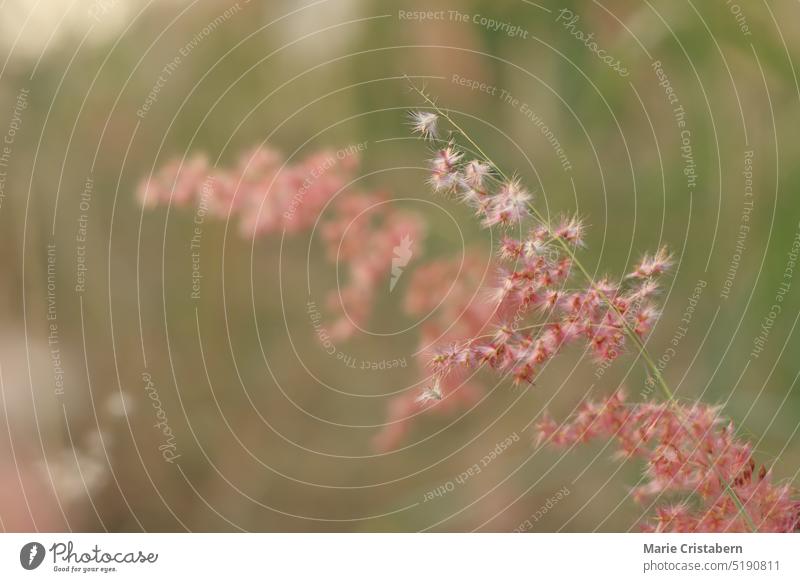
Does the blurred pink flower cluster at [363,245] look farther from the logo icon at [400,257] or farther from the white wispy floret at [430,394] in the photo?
the white wispy floret at [430,394]

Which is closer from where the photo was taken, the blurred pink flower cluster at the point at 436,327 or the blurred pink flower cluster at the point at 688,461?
the blurred pink flower cluster at the point at 688,461

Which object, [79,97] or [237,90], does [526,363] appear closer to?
[237,90]
